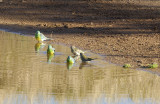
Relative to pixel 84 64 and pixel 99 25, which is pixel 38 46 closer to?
pixel 84 64

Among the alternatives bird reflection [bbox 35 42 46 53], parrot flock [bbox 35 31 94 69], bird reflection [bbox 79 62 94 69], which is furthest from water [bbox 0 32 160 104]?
bird reflection [bbox 35 42 46 53]

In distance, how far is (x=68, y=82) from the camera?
966 cm

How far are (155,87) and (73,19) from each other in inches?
414

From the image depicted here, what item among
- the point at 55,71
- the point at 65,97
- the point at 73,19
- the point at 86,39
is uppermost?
the point at 73,19

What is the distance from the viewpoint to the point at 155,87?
9.43 m

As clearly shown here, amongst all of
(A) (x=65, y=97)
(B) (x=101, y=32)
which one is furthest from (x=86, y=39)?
(A) (x=65, y=97)

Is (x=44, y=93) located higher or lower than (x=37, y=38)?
lower

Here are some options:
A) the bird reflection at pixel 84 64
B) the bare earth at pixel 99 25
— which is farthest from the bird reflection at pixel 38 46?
the bird reflection at pixel 84 64

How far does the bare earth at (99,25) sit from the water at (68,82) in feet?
3.00

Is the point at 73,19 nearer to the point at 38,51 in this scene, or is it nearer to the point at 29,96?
the point at 38,51

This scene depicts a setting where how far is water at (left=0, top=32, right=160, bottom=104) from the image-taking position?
8.63m

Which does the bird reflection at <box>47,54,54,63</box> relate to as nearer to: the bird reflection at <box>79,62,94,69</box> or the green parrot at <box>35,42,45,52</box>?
the bird reflection at <box>79,62,94,69</box>

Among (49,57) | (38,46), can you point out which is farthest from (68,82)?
(38,46)

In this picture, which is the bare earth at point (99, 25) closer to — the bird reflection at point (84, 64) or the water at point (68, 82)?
the bird reflection at point (84, 64)
